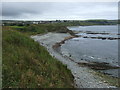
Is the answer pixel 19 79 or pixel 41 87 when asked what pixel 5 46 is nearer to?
pixel 19 79

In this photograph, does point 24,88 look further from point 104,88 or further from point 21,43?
point 104,88

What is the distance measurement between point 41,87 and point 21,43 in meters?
6.88

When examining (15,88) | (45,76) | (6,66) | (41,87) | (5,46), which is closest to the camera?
(15,88)

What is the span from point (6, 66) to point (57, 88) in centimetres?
309

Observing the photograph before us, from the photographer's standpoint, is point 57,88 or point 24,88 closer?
point 24,88

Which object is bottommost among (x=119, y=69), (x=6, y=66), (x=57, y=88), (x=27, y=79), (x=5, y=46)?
(x=119, y=69)

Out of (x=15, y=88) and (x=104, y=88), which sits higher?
(x=15, y=88)

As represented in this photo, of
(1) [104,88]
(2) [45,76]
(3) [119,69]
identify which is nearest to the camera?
(2) [45,76]

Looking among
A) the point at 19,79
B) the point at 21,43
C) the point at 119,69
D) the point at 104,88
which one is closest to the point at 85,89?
the point at 104,88

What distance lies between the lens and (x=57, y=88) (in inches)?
296

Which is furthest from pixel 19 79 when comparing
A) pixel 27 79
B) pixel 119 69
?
pixel 119 69

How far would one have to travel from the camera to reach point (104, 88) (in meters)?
12.4

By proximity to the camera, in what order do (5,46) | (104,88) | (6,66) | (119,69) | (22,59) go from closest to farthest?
(6,66)
(22,59)
(5,46)
(104,88)
(119,69)

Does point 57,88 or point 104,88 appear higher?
point 57,88
